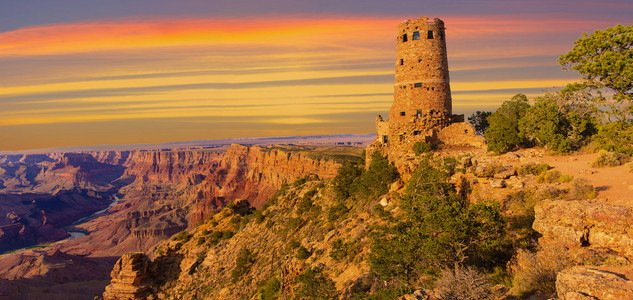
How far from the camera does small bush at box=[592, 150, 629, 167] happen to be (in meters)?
24.3

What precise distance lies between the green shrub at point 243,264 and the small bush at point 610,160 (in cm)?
3288

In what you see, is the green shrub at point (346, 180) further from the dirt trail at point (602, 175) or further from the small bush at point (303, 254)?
the dirt trail at point (602, 175)

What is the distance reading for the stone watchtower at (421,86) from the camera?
111 feet

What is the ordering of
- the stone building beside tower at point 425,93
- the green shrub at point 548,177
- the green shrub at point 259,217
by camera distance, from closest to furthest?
1. the green shrub at point 548,177
2. the stone building beside tower at point 425,93
3. the green shrub at point 259,217

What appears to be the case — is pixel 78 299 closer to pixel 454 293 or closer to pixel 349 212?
pixel 349 212

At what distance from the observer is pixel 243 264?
4150 cm

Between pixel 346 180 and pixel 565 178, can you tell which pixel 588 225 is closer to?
pixel 565 178

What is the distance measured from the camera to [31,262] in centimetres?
14550

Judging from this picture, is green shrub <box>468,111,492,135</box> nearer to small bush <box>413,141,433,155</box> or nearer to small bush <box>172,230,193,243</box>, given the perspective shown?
small bush <box>413,141,433,155</box>

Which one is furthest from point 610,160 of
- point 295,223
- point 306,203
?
point 306,203

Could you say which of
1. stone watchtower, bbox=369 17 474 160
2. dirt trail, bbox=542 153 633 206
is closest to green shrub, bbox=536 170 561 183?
dirt trail, bbox=542 153 633 206

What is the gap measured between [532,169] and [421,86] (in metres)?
12.5

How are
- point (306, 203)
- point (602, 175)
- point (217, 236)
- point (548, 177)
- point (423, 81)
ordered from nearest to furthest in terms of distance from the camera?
point (602, 175)
point (548, 177)
point (423, 81)
point (306, 203)
point (217, 236)

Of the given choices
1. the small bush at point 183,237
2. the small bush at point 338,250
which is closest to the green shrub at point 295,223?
the small bush at point 338,250
